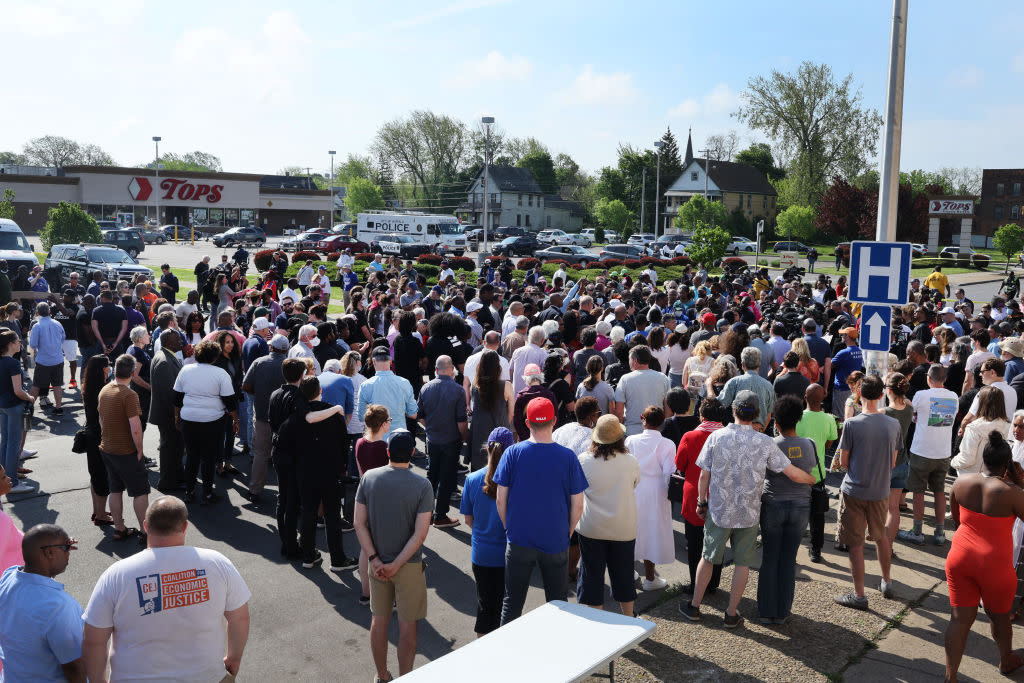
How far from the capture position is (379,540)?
5125mm

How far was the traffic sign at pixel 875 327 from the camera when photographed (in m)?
8.20

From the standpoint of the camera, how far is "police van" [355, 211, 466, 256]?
166 ft

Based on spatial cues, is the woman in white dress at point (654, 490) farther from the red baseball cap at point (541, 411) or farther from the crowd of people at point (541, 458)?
the red baseball cap at point (541, 411)

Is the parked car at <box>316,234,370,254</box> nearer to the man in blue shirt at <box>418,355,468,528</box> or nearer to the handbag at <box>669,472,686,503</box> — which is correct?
the man in blue shirt at <box>418,355,468,528</box>

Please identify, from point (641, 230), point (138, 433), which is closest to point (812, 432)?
point (138, 433)

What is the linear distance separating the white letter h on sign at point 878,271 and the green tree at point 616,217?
2606 inches

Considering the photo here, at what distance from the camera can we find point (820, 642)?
5.95m

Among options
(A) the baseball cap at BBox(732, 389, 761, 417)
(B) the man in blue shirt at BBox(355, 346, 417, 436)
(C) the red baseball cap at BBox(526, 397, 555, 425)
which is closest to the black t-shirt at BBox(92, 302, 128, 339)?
(B) the man in blue shirt at BBox(355, 346, 417, 436)

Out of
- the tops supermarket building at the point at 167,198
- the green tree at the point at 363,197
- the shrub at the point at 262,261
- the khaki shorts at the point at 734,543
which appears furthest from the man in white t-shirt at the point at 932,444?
the green tree at the point at 363,197

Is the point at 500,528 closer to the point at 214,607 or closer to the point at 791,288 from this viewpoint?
the point at 214,607

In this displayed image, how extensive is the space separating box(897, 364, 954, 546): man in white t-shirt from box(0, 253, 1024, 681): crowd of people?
0.02 m

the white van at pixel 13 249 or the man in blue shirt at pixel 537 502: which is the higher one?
the white van at pixel 13 249

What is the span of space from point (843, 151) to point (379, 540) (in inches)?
3086

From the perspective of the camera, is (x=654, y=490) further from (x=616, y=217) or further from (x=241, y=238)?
(x=616, y=217)
